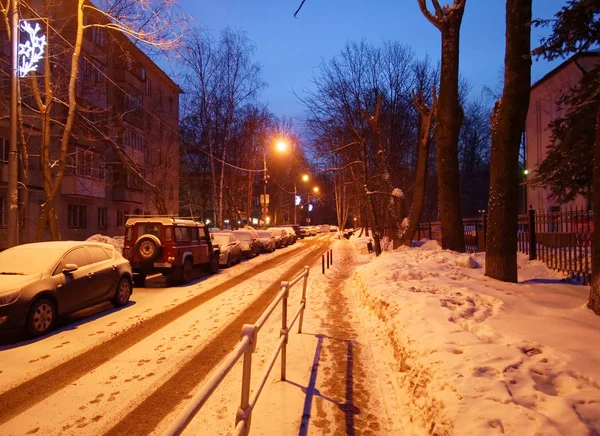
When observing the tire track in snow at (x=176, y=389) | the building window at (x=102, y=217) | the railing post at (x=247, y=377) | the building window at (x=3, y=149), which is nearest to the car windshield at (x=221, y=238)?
the tire track in snow at (x=176, y=389)

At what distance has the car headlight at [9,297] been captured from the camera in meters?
7.03

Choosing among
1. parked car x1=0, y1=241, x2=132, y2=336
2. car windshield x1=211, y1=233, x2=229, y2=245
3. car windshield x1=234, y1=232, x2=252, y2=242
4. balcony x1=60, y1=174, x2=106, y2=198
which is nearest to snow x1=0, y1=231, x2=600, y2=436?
parked car x1=0, y1=241, x2=132, y2=336

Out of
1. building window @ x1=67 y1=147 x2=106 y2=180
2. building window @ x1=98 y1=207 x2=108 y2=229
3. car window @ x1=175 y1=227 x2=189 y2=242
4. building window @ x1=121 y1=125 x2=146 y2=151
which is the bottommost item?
car window @ x1=175 y1=227 x2=189 y2=242

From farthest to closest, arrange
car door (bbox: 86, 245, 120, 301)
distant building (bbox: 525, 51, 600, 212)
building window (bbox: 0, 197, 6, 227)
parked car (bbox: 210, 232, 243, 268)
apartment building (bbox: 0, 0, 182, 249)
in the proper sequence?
distant building (bbox: 525, 51, 600, 212) < building window (bbox: 0, 197, 6, 227) < apartment building (bbox: 0, 0, 182, 249) < parked car (bbox: 210, 232, 243, 268) < car door (bbox: 86, 245, 120, 301)

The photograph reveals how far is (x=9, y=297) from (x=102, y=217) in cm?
2874

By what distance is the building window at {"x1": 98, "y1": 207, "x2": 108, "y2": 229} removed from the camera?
33.4 meters

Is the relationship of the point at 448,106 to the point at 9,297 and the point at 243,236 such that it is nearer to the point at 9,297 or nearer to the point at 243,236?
the point at 9,297

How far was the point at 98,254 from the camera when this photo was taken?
388 inches

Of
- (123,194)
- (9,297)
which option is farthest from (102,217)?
(9,297)

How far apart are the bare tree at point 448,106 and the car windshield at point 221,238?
9.64 m

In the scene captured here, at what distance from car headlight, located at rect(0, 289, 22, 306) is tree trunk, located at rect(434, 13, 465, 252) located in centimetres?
1170

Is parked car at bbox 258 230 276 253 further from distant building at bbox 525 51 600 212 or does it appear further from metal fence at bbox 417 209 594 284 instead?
distant building at bbox 525 51 600 212

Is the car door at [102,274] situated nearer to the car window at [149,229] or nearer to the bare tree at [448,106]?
the car window at [149,229]

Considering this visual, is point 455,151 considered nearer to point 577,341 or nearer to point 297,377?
point 577,341
